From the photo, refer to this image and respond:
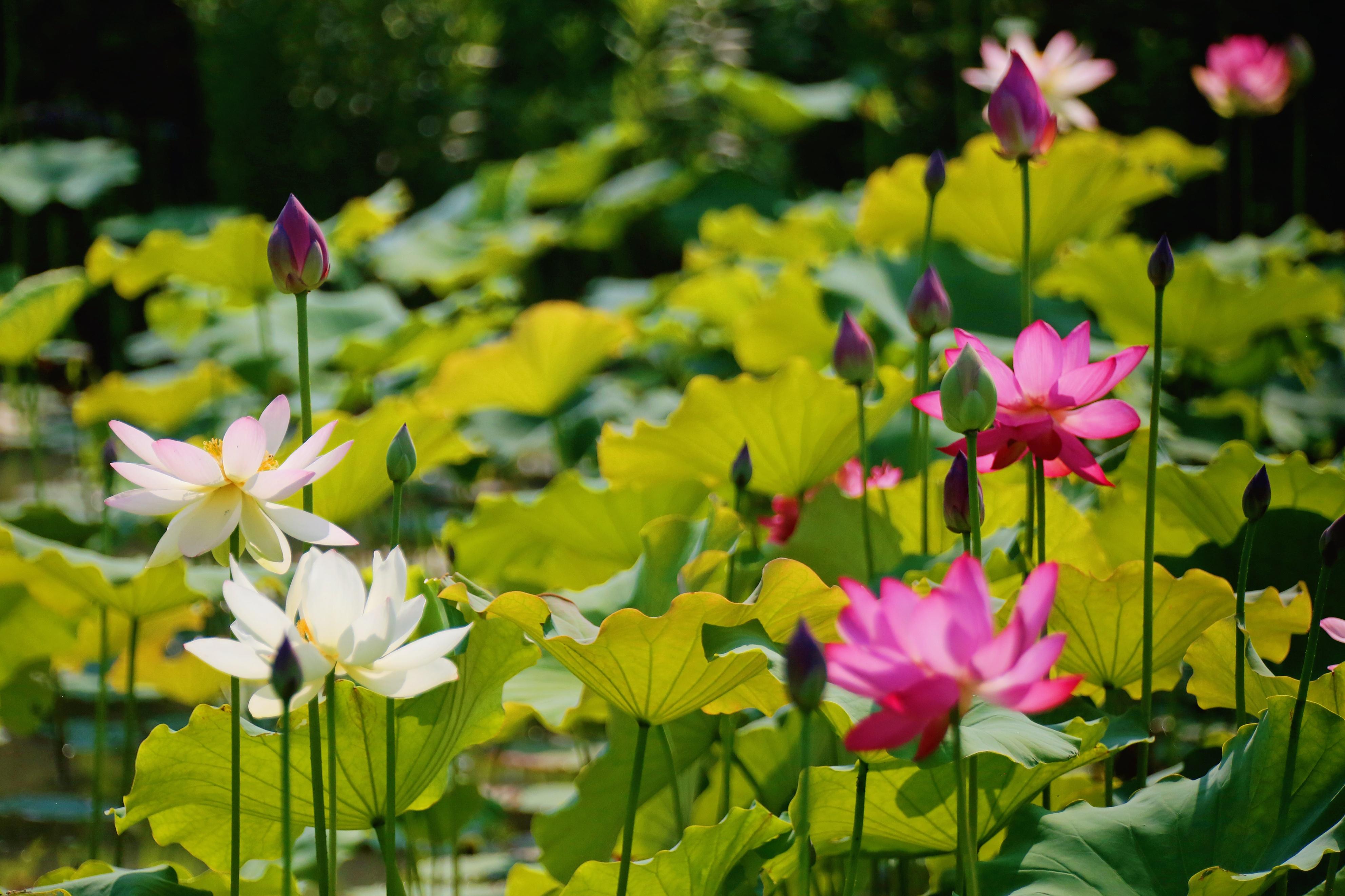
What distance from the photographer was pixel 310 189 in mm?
4215

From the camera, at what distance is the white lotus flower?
0.55 meters

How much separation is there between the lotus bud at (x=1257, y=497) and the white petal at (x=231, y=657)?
0.60 metres

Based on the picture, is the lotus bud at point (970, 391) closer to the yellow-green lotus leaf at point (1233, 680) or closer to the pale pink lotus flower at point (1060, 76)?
the yellow-green lotus leaf at point (1233, 680)

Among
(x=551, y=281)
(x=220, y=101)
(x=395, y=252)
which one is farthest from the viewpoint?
(x=220, y=101)

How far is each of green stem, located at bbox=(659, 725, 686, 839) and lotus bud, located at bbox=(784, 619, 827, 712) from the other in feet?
1.16

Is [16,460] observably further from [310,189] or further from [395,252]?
[310,189]

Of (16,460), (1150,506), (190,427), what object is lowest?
(16,460)

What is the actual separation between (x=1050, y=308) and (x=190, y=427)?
1.57 meters

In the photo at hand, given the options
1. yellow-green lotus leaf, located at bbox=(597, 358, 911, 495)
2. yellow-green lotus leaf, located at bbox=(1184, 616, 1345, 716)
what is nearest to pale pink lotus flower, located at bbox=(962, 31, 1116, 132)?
yellow-green lotus leaf, located at bbox=(597, 358, 911, 495)

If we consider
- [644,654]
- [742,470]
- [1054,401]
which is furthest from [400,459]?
[1054,401]

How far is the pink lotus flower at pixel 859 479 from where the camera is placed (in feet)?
3.43

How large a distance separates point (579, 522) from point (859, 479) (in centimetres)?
29

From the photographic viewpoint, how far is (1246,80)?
1.87 m

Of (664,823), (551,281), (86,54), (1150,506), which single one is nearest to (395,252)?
(551,281)
